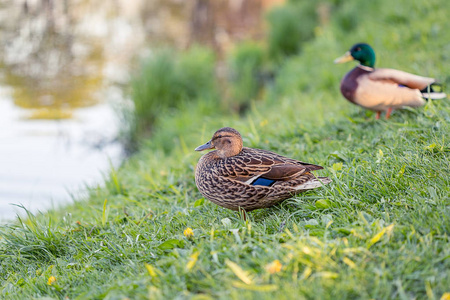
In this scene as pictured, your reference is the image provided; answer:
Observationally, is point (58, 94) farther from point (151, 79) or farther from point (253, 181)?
point (253, 181)

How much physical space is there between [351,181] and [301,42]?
9838 millimetres

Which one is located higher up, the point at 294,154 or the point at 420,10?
the point at 420,10

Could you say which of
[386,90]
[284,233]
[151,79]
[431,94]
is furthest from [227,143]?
[151,79]

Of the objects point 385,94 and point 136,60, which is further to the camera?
point 136,60

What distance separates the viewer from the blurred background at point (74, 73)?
6.95 metres

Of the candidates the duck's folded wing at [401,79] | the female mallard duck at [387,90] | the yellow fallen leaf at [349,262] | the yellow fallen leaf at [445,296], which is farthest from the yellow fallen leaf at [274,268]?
the duck's folded wing at [401,79]

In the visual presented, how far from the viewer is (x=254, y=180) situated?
9.84 ft

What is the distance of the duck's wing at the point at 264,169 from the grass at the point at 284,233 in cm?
19

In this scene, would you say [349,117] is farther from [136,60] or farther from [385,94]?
[136,60]

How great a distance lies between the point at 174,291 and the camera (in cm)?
224

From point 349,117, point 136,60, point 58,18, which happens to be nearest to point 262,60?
point 136,60

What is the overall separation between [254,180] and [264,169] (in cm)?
11

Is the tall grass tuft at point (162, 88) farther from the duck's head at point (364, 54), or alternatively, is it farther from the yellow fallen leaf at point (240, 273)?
the yellow fallen leaf at point (240, 273)

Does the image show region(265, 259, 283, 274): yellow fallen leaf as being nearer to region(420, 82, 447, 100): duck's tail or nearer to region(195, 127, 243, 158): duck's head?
region(195, 127, 243, 158): duck's head
